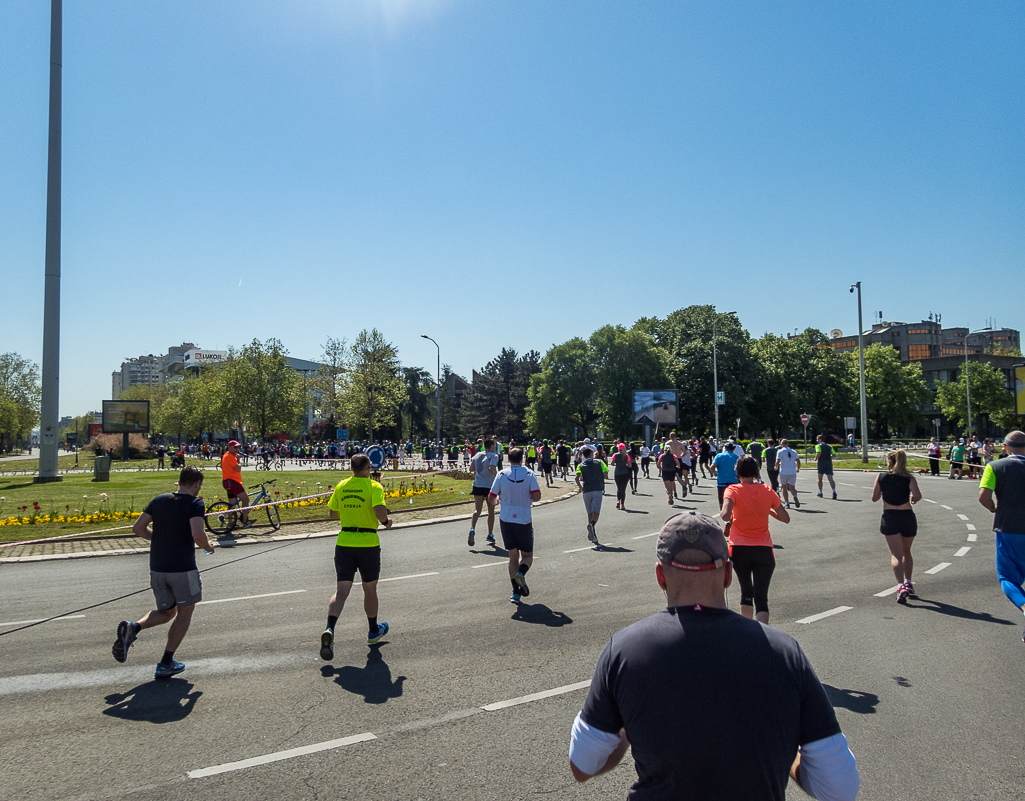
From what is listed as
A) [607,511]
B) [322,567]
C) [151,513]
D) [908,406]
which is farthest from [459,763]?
[908,406]

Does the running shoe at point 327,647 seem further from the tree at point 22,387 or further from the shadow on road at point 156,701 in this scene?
the tree at point 22,387

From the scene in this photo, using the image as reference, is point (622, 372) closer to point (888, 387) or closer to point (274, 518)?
point (888, 387)

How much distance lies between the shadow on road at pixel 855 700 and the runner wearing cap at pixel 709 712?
3499mm

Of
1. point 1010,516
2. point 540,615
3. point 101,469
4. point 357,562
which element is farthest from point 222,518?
point 101,469

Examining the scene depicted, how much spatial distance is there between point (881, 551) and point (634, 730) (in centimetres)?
1164

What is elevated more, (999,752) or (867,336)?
(867,336)

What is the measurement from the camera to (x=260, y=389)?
69.0 m

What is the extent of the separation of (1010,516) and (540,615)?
4.89 meters

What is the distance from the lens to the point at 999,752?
14.0 ft

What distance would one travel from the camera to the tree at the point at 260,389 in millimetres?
68625

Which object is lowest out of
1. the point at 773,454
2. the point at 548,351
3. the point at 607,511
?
the point at 607,511

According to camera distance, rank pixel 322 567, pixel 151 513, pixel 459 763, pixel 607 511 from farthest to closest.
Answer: pixel 607 511, pixel 322 567, pixel 151 513, pixel 459 763

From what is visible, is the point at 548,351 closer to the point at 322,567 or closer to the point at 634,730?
the point at 322,567

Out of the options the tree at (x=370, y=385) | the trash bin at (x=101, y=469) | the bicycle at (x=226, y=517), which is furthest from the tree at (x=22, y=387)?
the bicycle at (x=226, y=517)
